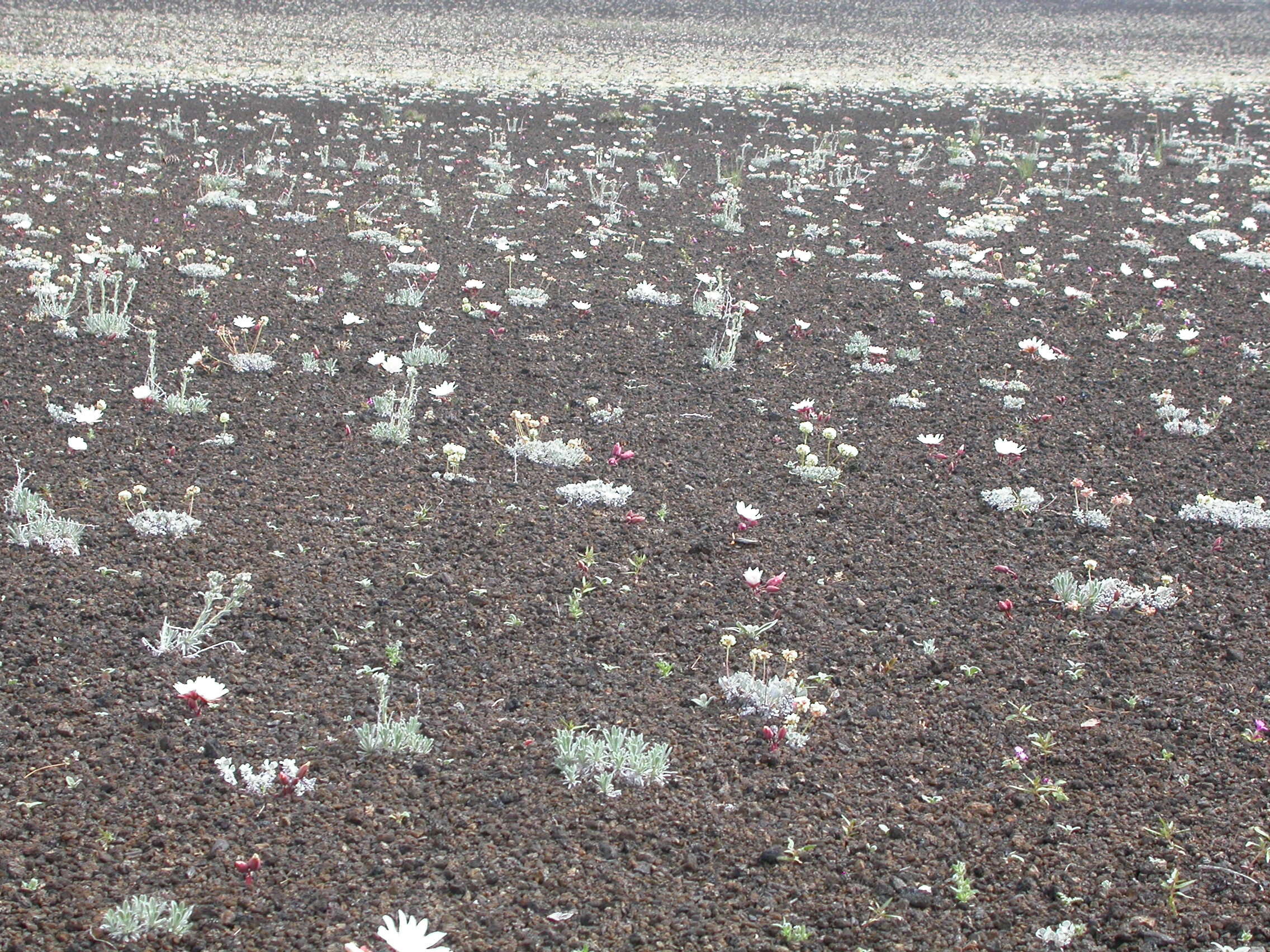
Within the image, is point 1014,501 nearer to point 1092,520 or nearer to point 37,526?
point 1092,520

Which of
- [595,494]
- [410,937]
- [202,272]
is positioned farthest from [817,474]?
[202,272]

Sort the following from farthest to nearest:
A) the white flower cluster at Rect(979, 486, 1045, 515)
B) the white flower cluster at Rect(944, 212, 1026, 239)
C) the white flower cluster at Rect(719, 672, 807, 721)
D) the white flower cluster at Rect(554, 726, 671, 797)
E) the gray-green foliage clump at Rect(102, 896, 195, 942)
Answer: the white flower cluster at Rect(944, 212, 1026, 239), the white flower cluster at Rect(979, 486, 1045, 515), the white flower cluster at Rect(719, 672, 807, 721), the white flower cluster at Rect(554, 726, 671, 797), the gray-green foliage clump at Rect(102, 896, 195, 942)

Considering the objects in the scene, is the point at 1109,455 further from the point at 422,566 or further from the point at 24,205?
the point at 24,205

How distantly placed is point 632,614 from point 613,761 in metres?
1.02

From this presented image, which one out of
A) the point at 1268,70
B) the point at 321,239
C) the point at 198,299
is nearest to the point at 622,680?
the point at 198,299

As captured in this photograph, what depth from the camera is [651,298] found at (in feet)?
28.5

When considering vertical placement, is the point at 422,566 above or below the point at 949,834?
above

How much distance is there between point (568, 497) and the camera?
18.6 ft

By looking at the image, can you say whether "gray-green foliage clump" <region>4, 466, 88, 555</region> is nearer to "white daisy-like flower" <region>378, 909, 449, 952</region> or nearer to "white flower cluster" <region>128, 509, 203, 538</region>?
"white flower cluster" <region>128, 509, 203, 538</region>

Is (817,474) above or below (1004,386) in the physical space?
below

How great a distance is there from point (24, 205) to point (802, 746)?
9.03m

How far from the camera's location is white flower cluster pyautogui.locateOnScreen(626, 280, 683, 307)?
8664 millimetres

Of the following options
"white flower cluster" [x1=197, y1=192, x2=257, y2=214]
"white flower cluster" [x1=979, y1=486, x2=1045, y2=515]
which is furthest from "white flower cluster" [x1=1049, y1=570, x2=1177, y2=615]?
"white flower cluster" [x1=197, y1=192, x2=257, y2=214]

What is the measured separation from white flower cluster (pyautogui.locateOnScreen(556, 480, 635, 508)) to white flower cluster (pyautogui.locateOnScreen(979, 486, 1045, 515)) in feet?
6.10
